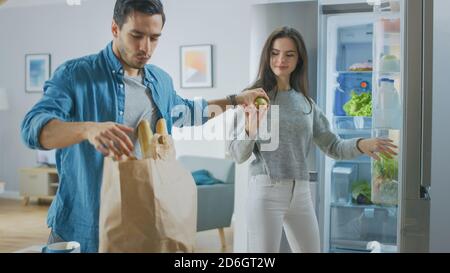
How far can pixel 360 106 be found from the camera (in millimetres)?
1647

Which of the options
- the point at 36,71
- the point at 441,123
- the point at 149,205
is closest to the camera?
the point at 149,205

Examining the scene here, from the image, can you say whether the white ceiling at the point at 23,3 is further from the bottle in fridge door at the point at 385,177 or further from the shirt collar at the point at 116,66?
the bottle in fridge door at the point at 385,177

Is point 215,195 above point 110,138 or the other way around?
the other way around

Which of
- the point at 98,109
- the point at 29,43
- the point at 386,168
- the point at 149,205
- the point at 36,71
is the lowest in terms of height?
the point at 149,205

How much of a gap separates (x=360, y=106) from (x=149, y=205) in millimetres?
832

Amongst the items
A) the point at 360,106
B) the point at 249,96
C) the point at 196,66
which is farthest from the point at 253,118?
the point at 360,106

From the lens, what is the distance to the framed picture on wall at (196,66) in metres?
1.63

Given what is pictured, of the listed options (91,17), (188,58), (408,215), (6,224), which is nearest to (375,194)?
(408,215)

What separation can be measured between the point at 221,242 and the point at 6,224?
2.77ft

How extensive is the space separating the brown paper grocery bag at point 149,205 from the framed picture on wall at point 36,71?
40cm

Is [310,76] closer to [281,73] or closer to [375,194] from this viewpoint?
[281,73]

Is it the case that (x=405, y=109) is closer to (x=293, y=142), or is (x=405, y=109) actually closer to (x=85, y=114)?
(x=293, y=142)

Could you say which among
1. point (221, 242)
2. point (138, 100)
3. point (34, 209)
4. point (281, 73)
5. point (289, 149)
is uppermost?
point (281, 73)

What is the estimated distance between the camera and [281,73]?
1.63m
